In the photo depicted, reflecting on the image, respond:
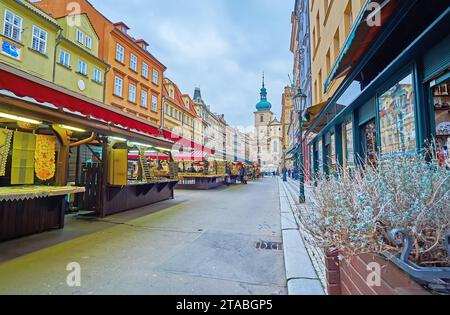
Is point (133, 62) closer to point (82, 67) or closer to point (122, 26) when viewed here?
point (122, 26)

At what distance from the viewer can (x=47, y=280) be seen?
3.10 meters

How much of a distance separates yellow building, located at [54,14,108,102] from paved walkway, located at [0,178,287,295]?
50.0ft

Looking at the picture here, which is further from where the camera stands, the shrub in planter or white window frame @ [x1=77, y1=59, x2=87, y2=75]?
white window frame @ [x1=77, y1=59, x2=87, y2=75]

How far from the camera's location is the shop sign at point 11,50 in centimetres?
1281

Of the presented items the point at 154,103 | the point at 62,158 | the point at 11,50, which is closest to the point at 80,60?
the point at 11,50

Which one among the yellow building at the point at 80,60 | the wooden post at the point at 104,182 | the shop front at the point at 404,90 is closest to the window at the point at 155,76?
the yellow building at the point at 80,60

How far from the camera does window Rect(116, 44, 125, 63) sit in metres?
23.3

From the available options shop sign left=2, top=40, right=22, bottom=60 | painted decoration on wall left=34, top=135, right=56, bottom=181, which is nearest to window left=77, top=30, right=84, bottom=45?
shop sign left=2, top=40, right=22, bottom=60

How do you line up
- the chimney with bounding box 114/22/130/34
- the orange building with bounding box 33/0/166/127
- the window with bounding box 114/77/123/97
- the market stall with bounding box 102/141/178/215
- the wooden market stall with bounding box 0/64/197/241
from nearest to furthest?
the wooden market stall with bounding box 0/64/197/241
the market stall with bounding box 102/141/178/215
the orange building with bounding box 33/0/166/127
the window with bounding box 114/77/123/97
the chimney with bounding box 114/22/130/34

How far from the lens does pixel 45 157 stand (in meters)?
5.54

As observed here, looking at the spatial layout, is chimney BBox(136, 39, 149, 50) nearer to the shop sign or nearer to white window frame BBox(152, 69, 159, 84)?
white window frame BBox(152, 69, 159, 84)

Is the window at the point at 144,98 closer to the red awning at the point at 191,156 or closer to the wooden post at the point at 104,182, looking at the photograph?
the red awning at the point at 191,156
